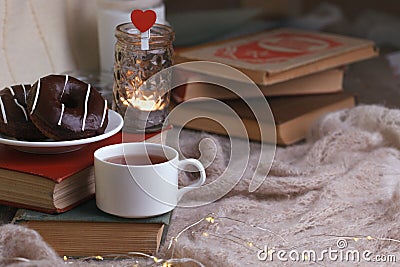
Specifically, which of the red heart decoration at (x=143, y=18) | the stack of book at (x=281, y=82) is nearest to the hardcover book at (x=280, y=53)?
the stack of book at (x=281, y=82)

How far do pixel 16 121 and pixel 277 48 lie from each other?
56 cm

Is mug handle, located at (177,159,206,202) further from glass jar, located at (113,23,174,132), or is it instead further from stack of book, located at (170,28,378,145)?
stack of book, located at (170,28,378,145)

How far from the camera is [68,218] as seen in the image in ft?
2.60

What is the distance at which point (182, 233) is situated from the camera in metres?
0.84

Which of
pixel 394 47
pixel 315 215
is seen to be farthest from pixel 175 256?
pixel 394 47

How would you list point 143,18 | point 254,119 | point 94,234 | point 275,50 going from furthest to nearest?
point 275,50 < point 254,119 < point 143,18 < point 94,234

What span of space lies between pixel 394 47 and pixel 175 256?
101 cm

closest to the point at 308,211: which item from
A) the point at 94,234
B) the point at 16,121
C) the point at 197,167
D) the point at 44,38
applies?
the point at 197,167

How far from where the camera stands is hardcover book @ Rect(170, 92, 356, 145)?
113cm

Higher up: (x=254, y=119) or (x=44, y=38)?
(x=44, y=38)

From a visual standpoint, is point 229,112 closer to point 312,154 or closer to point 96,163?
point 312,154

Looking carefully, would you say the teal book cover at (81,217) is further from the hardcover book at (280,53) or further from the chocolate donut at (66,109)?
the hardcover book at (280,53)

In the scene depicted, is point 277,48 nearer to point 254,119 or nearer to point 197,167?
point 254,119

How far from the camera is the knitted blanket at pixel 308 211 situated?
2.54 feet
